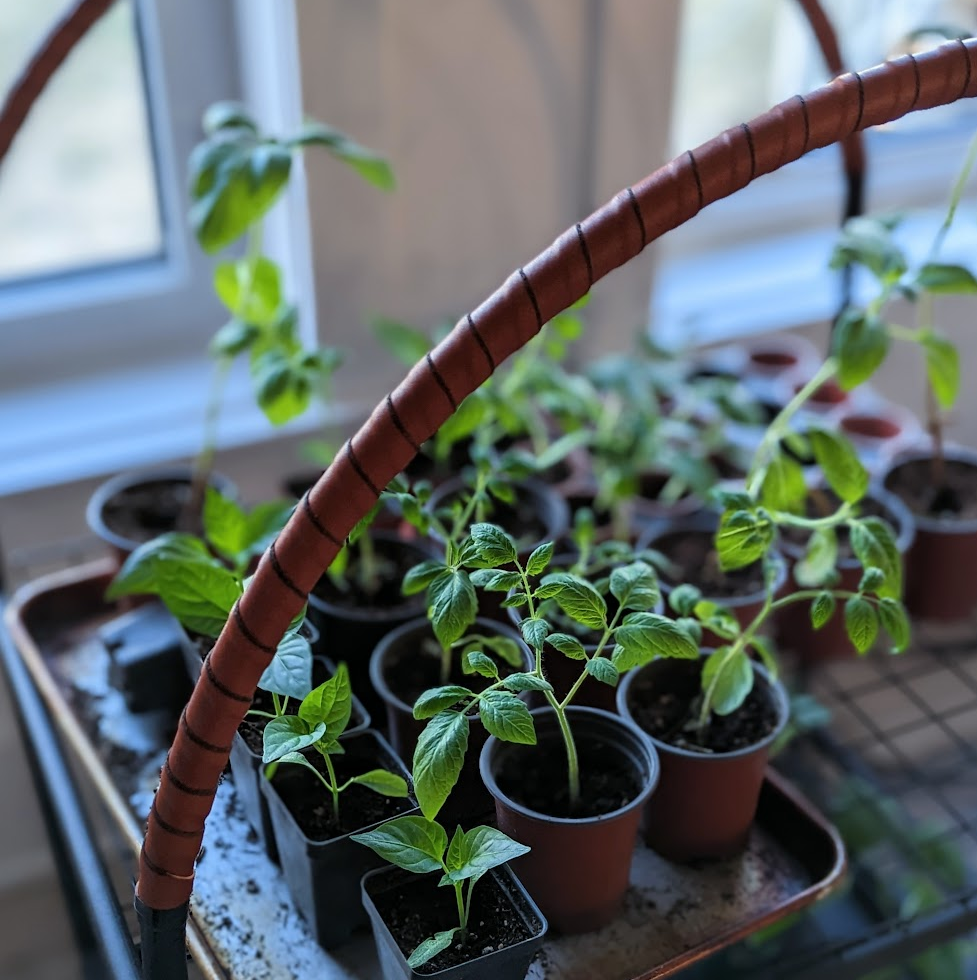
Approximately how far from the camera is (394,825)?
2.15ft

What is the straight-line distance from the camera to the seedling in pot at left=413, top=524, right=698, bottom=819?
2.02 ft

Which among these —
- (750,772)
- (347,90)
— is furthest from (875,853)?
(347,90)

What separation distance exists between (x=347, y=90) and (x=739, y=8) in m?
0.70

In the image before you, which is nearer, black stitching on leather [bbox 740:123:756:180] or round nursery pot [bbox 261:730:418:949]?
black stitching on leather [bbox 740:123:756:180]

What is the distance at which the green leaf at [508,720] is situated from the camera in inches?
24.2

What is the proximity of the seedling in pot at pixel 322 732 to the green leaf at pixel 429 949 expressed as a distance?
10cm

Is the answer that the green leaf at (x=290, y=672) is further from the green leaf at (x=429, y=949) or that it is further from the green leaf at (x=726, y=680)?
the green leaf at (x=726, y=680)

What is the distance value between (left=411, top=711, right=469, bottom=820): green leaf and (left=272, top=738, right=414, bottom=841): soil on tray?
0.39 ft

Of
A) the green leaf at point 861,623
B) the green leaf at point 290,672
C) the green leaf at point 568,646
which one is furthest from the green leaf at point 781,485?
the green leaf at point 290,672

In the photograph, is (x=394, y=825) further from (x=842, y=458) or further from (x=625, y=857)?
(x=842, y=458)

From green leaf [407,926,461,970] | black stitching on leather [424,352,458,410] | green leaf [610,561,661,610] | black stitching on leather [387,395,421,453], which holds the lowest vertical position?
green leaf [407,926,461,970]

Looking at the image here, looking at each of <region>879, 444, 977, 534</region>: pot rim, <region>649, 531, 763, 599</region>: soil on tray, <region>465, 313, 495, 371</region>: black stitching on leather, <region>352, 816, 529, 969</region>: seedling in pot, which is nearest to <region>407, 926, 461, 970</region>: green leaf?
A: <region>352, 816, 529, 969</region>: seedling in pot

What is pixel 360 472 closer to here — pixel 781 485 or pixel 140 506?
pixel 781 485

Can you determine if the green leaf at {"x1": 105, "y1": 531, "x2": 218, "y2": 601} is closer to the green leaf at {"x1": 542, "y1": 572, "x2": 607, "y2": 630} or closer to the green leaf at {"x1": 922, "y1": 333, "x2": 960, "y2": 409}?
the green leaf at {"x1": 542, "y1": 572, "x2": 607, "y2": 630}
